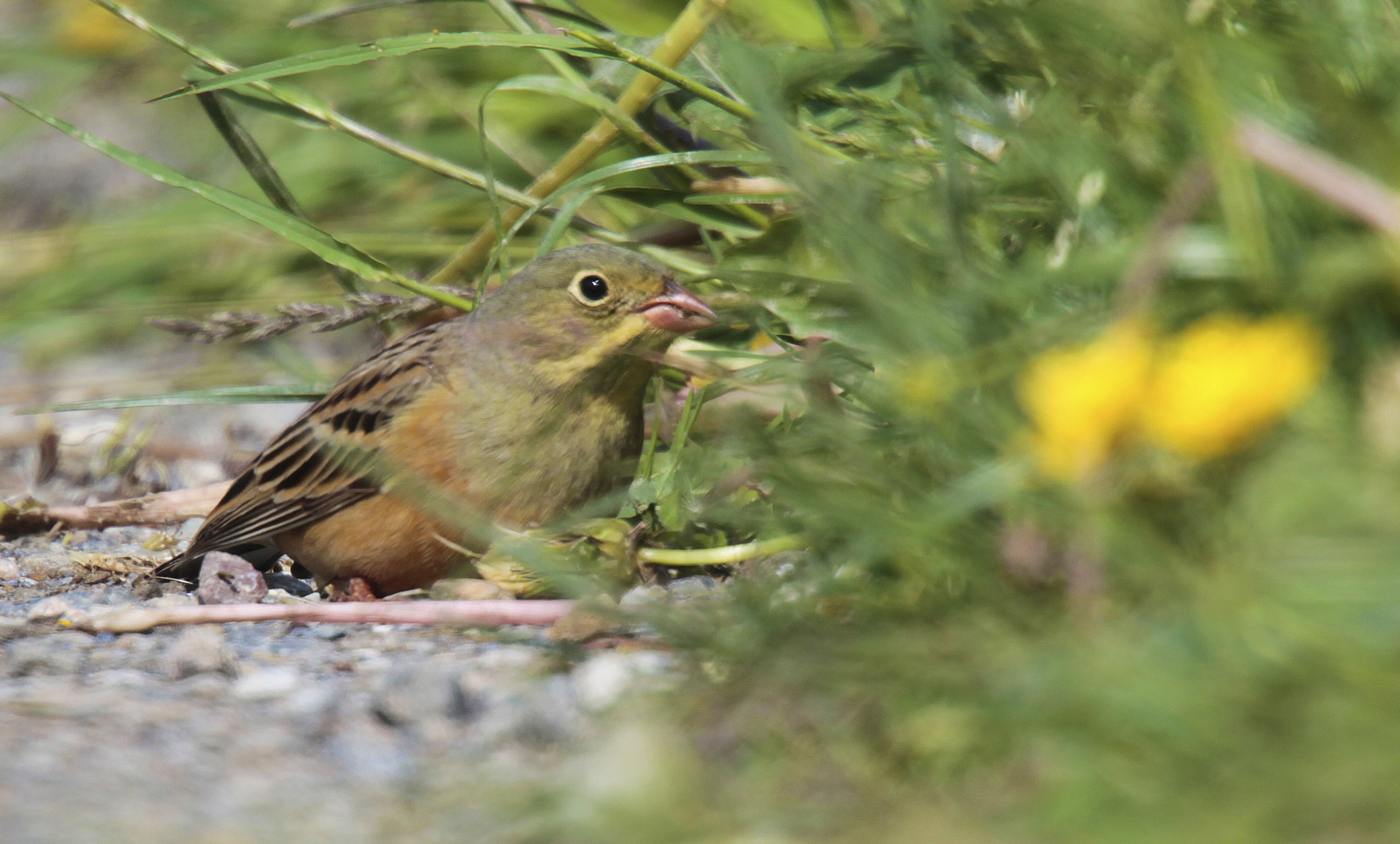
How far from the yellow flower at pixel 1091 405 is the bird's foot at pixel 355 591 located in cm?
269

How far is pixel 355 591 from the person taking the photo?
402cm

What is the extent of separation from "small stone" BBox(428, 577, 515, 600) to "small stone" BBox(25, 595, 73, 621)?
0.83 meters

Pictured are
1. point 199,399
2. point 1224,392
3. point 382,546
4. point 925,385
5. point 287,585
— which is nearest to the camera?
point 1224,392

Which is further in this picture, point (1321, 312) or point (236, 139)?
point (236, 139)

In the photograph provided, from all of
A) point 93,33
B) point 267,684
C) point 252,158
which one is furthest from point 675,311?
point 93,33

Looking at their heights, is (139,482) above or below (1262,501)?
below

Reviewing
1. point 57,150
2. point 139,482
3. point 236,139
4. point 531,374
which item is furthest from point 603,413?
point 57,150

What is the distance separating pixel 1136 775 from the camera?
1.45 meters

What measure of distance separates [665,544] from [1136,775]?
6.39ft

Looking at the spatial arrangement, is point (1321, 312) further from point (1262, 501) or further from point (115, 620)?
point (115, 620)

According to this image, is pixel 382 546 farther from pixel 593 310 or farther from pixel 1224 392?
pixel 1224 392

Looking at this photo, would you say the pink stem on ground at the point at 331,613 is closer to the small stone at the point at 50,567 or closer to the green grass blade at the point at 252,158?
the small stone at the point at 50,567

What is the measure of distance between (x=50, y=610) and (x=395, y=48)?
144 cm

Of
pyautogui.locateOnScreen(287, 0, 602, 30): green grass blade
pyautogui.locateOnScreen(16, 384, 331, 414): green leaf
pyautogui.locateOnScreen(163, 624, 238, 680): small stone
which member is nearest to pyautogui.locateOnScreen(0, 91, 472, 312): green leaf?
pyautogui.locateOnScreen(16, 384, 331, 414): green leaf
